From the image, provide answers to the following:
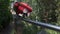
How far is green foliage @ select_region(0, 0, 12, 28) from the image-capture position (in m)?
3.42

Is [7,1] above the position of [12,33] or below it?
above

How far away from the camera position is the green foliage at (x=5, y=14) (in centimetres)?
342

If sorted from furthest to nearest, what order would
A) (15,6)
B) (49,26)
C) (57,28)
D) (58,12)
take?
1. (58,12)
2. (15,6)
3. (49,26)
4. (57,28)

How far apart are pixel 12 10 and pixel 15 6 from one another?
0.66 feet

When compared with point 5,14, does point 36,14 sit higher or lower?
lower

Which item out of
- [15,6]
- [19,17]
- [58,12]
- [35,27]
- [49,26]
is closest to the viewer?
[49,26]

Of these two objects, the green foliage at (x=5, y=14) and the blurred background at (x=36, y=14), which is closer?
the blurred background at (x=36, y=14)

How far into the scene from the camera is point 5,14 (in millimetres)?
3496

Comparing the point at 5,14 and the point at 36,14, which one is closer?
the point at 5,14

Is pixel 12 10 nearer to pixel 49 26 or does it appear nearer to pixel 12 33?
pixel 12 33

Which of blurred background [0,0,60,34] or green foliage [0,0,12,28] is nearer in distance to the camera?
blurred background [0,0,60,34]

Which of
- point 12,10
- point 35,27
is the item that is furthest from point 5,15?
point 35,27

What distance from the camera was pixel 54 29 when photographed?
6.98ft

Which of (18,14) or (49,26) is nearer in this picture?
(49,26)
